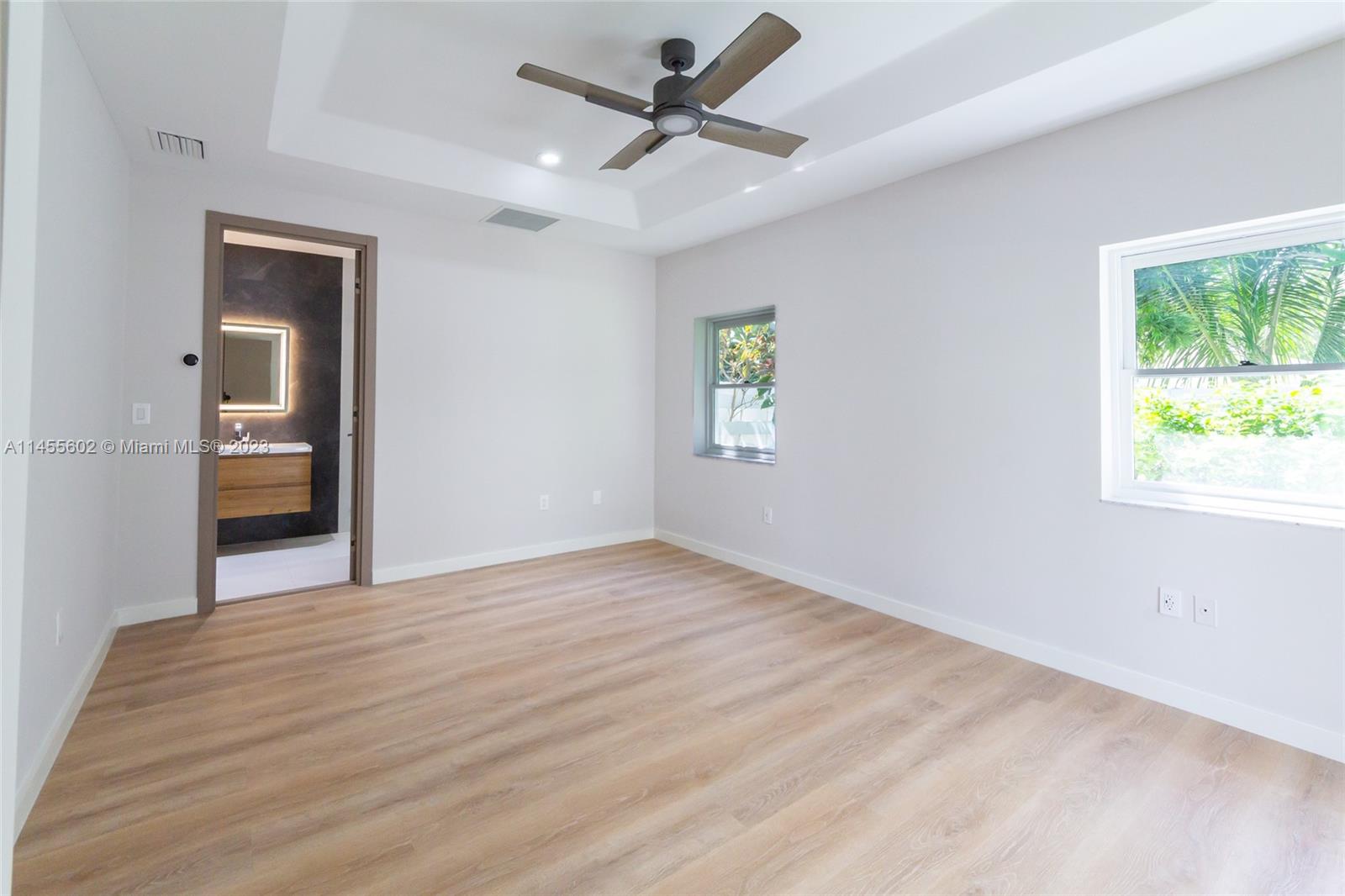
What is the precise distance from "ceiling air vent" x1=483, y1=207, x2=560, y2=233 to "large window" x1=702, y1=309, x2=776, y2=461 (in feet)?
5.14

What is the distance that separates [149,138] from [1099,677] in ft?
17.1

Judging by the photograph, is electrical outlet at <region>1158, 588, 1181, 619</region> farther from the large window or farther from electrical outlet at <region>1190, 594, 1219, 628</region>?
the large window


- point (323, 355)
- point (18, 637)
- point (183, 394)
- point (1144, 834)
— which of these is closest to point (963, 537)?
point (1144, 834)

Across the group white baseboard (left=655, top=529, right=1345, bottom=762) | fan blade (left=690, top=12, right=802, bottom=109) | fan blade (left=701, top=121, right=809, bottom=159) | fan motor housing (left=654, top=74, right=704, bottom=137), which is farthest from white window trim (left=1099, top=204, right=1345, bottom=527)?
fan motor housing (left=654, top=74, right=704, bottom=137)

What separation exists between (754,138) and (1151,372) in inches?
80.8

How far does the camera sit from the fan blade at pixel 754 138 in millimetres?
2654

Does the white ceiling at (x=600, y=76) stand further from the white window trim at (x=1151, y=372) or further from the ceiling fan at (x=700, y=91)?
the white window trim at (x=1151, y=372)

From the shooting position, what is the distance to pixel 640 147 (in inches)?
112

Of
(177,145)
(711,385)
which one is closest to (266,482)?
(177,145)

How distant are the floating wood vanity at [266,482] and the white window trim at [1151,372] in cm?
580

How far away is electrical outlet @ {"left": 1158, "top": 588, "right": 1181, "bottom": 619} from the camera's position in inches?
101

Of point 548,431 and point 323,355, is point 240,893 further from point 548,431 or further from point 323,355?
point 323,355

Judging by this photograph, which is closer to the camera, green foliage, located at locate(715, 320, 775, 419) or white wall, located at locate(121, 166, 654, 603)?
white wall, located at locate(121, 166, 654, 603)

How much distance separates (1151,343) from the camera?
273 cm
